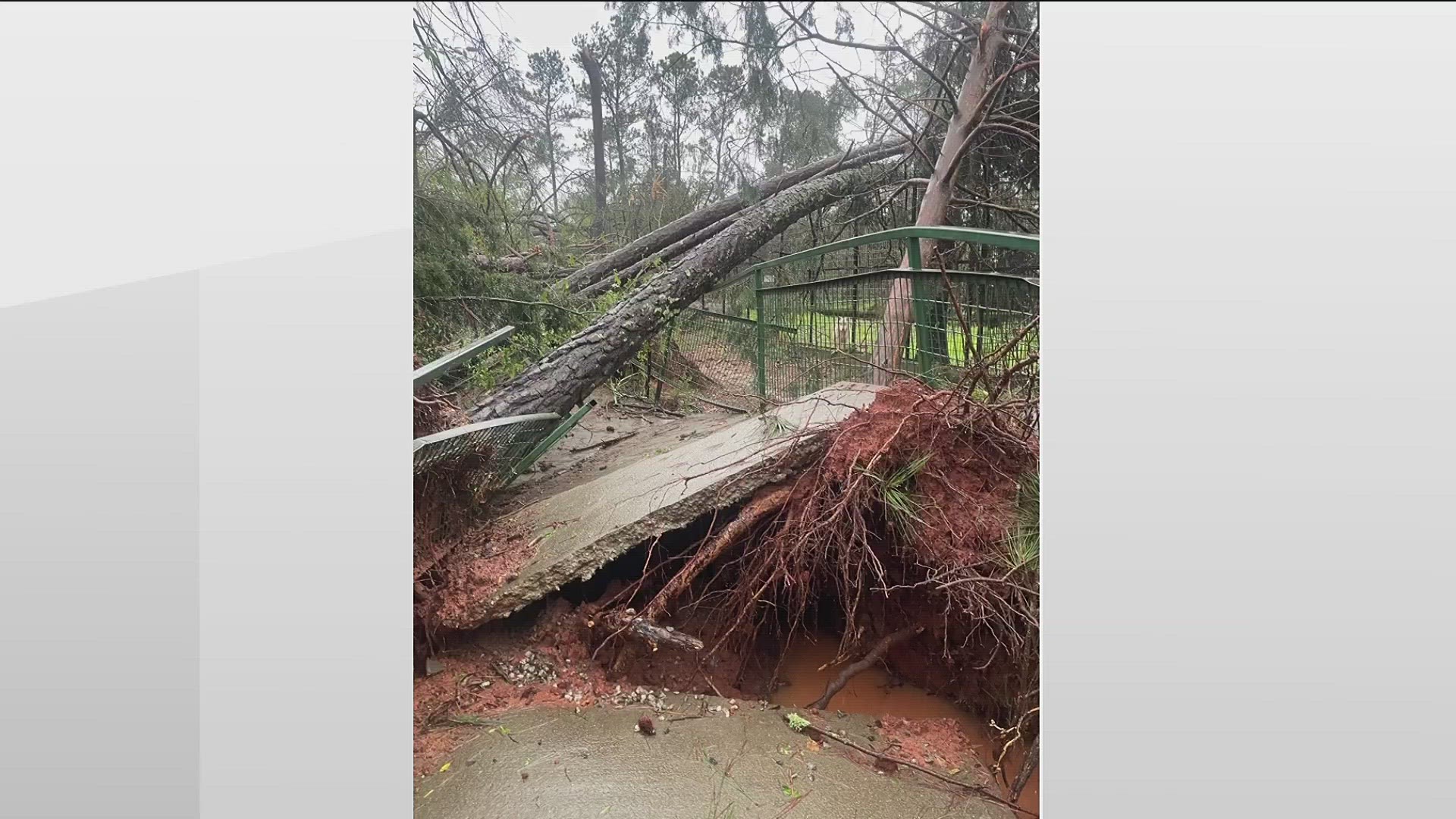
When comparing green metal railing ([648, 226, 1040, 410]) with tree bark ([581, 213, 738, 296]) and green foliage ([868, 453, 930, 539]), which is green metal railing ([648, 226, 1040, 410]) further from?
green foliage ([868, 453, 930, 539])

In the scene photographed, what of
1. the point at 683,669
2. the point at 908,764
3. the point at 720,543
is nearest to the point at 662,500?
the point at 720,543

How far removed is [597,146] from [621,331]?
767 millimetres

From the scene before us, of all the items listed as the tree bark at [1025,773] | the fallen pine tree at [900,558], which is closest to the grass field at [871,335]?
the fallen pine tree at [900,558]

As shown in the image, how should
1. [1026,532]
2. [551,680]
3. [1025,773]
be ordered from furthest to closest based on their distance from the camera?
[551,680], [1026,532], [1025,773]

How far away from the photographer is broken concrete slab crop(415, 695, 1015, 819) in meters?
1.31

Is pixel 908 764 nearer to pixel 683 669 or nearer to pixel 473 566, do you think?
pixel 683 669

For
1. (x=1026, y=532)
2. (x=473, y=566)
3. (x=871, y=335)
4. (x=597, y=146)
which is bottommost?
(x=473, y=566)

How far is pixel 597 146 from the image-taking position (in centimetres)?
197

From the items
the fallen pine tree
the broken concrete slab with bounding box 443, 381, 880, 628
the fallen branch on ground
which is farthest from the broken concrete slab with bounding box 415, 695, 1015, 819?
the broken concrete slab with bounding box 443, 381, 880, 628

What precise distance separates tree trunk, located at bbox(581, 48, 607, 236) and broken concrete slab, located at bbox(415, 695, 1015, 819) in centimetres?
156
